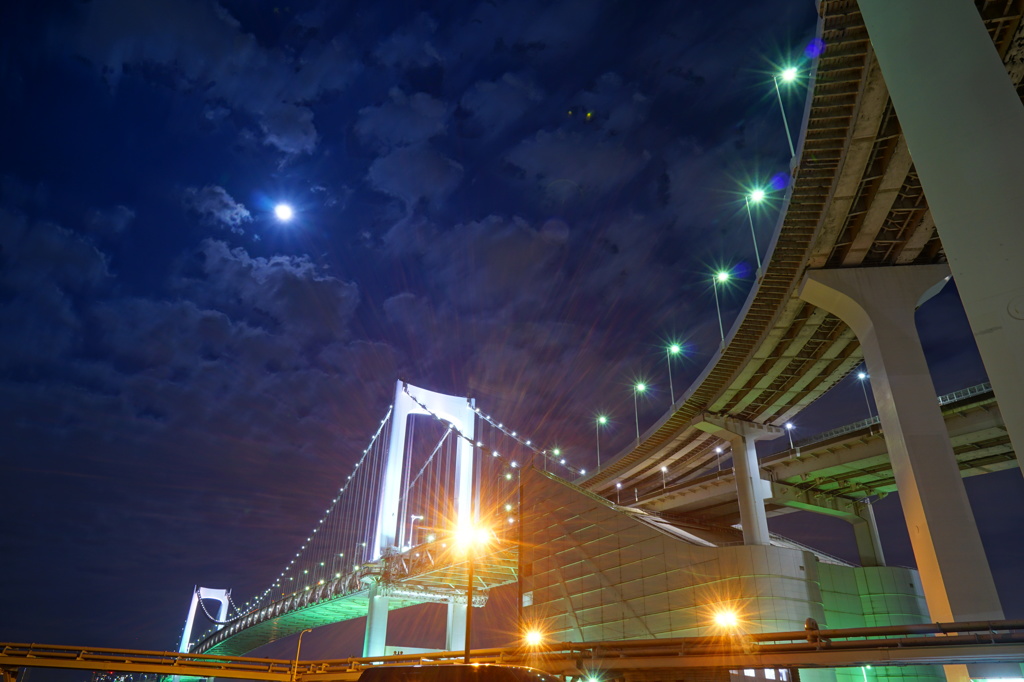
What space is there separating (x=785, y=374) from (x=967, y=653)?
84.3 ft

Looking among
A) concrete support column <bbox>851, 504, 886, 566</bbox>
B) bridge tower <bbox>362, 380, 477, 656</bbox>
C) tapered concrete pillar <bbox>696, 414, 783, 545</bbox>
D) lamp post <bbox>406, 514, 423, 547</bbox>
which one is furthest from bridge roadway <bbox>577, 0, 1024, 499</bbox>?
lamp post <bbox>406, 514, 423, 547</bbox>

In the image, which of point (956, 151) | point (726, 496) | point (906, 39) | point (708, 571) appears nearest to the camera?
point (956, 151)

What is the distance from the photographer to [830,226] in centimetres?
2306

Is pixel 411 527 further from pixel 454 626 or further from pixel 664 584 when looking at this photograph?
pixel 664 584

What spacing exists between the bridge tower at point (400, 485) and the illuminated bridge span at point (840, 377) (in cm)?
87

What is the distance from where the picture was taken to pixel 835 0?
1545 centimetres

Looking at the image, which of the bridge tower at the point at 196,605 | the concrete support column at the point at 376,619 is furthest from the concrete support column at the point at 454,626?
the bridge tower at the point at 196,605

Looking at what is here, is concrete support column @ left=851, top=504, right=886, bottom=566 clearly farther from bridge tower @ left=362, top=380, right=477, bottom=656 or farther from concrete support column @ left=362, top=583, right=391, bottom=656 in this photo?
concrete support column @ left=362, top=583, right=391, bottom=656

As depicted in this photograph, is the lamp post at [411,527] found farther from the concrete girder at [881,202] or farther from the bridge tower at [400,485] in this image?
the concrete girder at [881,202]

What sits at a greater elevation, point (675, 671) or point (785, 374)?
point (785, 374)

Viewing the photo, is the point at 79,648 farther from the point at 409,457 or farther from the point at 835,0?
the point at 409,457

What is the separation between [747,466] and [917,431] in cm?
2133

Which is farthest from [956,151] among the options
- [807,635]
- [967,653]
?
[807,635]

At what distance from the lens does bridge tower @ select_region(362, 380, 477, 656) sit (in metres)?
58.4
